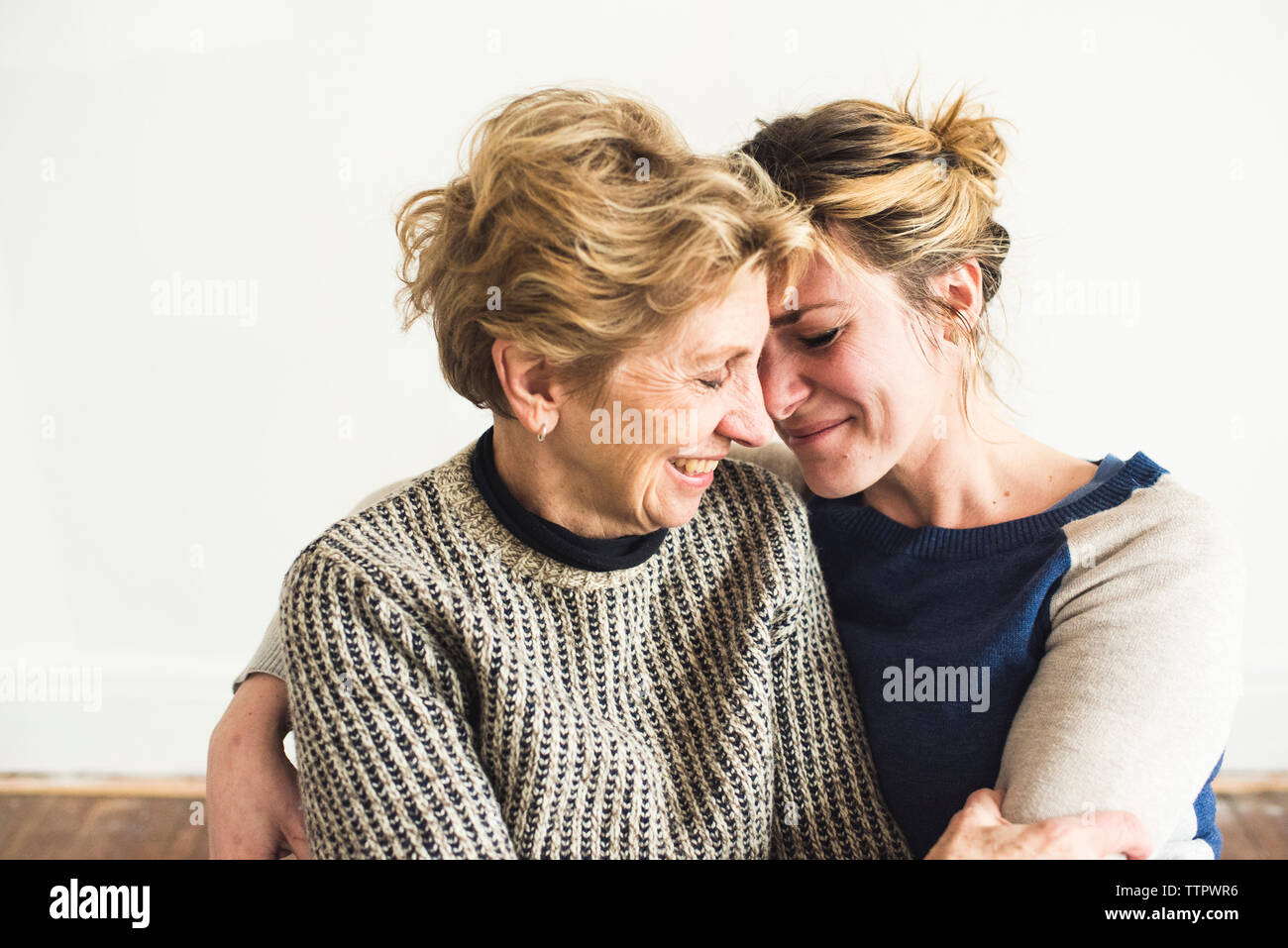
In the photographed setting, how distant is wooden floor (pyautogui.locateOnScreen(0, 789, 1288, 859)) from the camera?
2973 millimetres

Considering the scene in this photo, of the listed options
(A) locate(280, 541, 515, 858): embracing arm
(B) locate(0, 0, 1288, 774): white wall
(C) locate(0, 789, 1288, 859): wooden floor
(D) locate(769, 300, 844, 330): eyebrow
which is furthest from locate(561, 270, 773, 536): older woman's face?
→ (C) locate(0, 789, 1288, 859): wooden floor

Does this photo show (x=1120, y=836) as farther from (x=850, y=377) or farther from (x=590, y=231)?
(x=590, y=231)

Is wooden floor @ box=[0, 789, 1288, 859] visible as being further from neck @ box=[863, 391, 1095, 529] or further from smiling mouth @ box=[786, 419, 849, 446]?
smiling mouth @ box=[786, 419, 849, 446]

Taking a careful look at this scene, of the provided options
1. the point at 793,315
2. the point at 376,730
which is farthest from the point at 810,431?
the point at 376,730

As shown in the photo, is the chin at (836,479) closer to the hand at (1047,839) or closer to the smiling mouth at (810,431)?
the smiling mouth at (810,431)

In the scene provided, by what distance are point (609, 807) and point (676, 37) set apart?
201 cm

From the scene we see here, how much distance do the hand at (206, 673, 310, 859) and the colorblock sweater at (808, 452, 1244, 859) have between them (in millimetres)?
803

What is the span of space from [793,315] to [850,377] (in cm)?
12

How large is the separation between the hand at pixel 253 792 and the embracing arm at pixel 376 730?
0.18 m

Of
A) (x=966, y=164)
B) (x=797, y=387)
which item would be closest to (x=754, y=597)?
(x=797, y=387)
